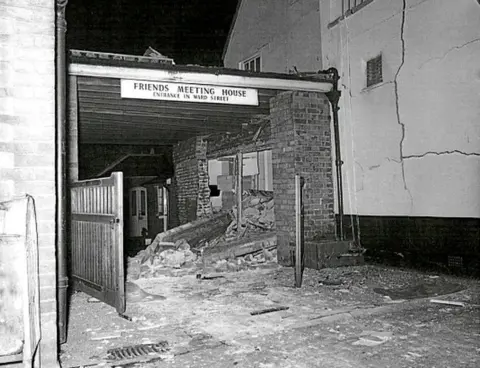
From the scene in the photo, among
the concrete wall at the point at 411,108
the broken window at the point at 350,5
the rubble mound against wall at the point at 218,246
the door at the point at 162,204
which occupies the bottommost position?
the rubble mound against wall at the point at 218,246

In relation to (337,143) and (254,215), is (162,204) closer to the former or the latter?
(254,215)

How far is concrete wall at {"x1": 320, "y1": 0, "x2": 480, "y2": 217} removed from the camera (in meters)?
6.54

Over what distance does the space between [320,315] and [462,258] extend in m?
3.01

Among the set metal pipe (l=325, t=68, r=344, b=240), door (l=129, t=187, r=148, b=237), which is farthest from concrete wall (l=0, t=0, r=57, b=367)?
door (l=129, t=187, r=148, b=237)

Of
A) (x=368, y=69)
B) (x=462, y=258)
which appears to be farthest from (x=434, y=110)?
(x=462, y=258)

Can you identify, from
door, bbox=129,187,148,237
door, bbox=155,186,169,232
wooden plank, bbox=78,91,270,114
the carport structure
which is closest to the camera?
the carport structure

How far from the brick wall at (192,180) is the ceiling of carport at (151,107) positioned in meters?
0.57

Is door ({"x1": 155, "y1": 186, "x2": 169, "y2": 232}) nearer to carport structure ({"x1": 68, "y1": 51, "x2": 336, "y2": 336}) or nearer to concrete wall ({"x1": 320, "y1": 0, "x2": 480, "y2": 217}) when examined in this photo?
carport structure ({"x1": 68, "y1": 51, "x2": 336, "y2": 336})

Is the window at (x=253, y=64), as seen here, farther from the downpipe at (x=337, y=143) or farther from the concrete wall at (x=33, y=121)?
the concrete wall at (x=33, y=121)

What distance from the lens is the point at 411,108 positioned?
7.41 meters

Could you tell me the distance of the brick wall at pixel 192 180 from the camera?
13.7 metres

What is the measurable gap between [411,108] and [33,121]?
6.04 meters

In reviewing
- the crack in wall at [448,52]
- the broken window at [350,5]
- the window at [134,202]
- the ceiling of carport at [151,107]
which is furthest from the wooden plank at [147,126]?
the window at [134,202]

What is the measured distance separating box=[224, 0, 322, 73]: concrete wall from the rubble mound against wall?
154 inches
